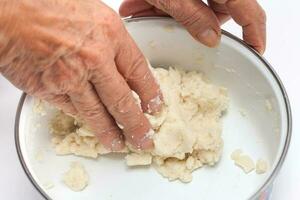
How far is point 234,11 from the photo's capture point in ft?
2.89

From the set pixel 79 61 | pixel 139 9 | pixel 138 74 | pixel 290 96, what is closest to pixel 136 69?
pixel 138 74

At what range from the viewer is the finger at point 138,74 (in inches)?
30.8

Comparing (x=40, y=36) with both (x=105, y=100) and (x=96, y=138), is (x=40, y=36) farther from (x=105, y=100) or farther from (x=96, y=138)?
(x=96, y=138)

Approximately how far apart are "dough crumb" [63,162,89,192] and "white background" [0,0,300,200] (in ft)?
0.19

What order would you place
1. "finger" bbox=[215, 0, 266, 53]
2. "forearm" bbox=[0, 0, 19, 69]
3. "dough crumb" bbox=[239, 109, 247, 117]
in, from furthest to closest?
"dough crumb" bbox=[239, 109, 247, 117] → "finger" bbox=[215, 0, 266, 53] → "forearm" bbox=[0, 0, 19, 69]

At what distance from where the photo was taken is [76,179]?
0.91m

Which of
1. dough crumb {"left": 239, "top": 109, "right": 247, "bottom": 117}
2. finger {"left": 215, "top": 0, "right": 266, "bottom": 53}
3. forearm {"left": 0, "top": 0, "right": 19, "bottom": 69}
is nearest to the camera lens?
forearm {"left": 0, "top": 0, "right": 19, "bottom": 69}

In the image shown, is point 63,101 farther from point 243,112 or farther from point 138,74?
point 243,112

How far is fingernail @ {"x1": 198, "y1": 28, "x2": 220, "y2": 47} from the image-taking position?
889 mm

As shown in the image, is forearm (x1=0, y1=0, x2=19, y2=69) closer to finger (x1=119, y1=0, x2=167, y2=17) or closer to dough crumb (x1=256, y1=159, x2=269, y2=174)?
finger (x1=119, y1=0, x2=167, y2=17)

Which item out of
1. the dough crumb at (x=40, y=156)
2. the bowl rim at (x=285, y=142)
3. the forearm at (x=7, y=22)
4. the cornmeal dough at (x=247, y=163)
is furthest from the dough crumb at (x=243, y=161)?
the forearm at (x=7, y=22)

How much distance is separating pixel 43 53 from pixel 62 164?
0.32m

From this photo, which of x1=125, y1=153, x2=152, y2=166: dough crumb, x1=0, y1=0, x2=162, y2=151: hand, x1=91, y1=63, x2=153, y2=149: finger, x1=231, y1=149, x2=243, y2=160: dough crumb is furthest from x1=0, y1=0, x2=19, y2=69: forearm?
x1=231, y1=149, x2=243, y2=160: dough crumb

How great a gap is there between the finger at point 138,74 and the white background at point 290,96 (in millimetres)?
257
